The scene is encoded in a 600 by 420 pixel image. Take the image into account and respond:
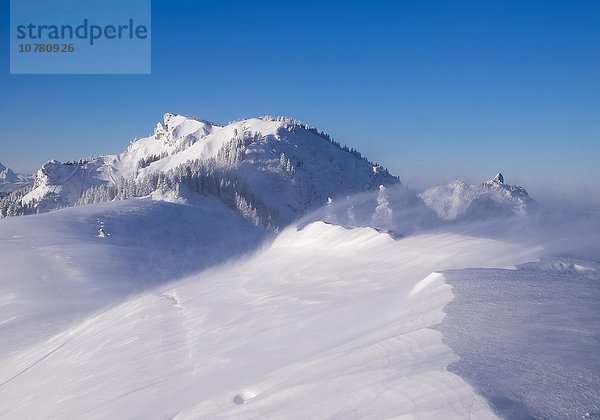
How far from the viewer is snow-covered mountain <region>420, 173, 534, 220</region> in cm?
8607

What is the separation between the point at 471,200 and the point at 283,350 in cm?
10398

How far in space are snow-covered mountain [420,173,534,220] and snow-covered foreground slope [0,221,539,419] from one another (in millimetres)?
58902

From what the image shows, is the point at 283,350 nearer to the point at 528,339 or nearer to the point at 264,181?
the point at 528,339

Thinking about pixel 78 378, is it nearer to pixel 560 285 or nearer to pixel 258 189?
pixel 560 285

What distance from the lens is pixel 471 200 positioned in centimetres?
10269

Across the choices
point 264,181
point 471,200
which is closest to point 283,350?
point 471,200

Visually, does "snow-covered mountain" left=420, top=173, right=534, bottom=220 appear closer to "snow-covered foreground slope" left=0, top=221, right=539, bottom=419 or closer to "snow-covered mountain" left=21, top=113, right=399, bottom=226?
"snow-covered mountain" left=21, top=113, right=399, bottom=226

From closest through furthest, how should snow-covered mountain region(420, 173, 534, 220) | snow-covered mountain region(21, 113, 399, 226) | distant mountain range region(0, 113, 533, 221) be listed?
snow-covered mountain region(420, 173, 534, 220), distant mountain range region(0, 113, 533, 221), snow-covered mountain region(21, 113, 399, 226)

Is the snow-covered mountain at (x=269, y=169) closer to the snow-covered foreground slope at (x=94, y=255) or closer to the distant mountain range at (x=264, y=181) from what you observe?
the distant mountain range at (x=264, y=181)

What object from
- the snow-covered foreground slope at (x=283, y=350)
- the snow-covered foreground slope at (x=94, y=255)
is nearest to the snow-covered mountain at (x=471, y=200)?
the snow-covered foreground slope at (x=94, y=255)

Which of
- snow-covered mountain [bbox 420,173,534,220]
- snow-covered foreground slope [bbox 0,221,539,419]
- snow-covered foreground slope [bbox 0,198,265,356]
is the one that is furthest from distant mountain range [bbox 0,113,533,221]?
snow-covered foreground slope [bbox 0,221,539,419]

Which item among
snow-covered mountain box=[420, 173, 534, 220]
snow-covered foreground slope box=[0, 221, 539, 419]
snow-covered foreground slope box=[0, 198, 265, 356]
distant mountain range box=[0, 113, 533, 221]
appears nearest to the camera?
snow-covered foreground slope box=[0, 221, 539, 419]

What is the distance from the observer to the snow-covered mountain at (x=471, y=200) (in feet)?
282

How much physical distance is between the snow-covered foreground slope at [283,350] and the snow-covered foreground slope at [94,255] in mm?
5506
